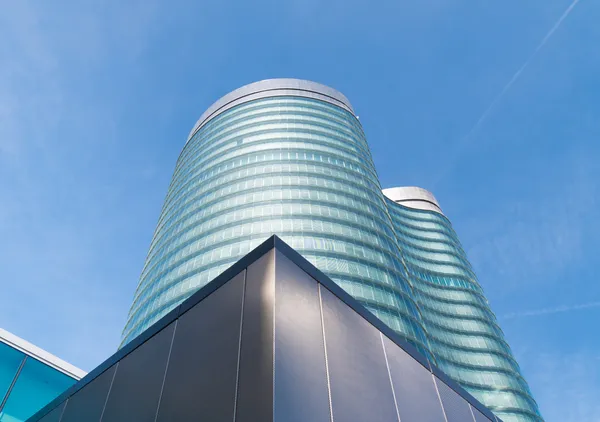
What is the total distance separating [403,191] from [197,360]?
4589 inches

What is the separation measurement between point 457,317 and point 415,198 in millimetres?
41778

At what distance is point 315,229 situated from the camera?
188 ft

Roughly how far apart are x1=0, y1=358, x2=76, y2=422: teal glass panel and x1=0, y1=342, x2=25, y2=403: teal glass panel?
0.32m

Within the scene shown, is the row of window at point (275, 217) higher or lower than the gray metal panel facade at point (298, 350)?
higher

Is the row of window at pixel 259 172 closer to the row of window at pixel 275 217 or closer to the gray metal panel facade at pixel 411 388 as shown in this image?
the row of window at pixel 275 217

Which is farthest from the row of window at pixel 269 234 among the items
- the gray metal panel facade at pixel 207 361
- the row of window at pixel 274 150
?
the gray metal panel facade at pixel 207 361

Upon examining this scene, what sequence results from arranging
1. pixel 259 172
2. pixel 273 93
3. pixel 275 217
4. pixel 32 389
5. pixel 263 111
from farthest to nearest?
1. pixel 273 93
2. pixel 263 111
3. pixel 259 172
4. pixel 275 217
5. pixel 32 389

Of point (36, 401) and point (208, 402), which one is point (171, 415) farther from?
point (36, 401)

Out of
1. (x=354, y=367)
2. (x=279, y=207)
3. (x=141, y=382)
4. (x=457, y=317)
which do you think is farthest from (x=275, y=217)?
(x=354, y=367)

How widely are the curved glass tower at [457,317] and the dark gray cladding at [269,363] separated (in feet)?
201

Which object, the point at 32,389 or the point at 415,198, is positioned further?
the point at 415,198

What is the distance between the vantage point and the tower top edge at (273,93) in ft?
280

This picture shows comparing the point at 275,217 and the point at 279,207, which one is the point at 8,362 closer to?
the point at 275,217

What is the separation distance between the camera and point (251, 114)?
80250mm
